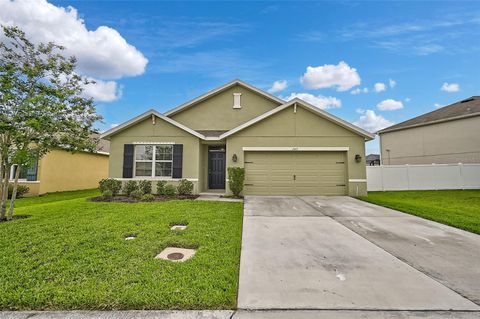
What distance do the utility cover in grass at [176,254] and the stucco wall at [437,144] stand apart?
20593mm

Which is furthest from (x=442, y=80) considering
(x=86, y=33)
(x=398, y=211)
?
(x=86, y=33)

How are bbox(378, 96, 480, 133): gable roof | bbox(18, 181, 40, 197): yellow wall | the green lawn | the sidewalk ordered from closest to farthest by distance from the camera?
the sidewalk → the green lawn → bbox(18, 181, 40, 197): yellow wall → bbox(378, 96, 480, 133): gable roof

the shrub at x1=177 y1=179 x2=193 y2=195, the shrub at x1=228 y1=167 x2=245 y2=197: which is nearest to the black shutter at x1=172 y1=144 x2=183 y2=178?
the shrub at x1=177 y1=179 x2=193 y2=195

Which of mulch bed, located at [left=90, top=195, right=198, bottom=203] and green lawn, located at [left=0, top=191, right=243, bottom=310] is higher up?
mulch bed, located at [left=90, top=195, right=198, bottom=203]

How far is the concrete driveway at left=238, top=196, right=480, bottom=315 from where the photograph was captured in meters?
2.51

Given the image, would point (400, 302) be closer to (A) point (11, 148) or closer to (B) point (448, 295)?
(B) point (448, 295)

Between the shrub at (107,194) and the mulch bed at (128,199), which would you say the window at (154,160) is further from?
the shrub at (107,194)

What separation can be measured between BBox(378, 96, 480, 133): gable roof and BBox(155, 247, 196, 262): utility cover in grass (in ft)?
70.6

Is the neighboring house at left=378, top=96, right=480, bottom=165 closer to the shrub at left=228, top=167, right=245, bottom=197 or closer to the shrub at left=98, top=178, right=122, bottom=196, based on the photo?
the shrub at left=228, top=167, right=245, bottom=197

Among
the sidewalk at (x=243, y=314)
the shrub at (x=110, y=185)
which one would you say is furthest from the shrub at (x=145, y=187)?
the sidewalk at (x=243, y=314)

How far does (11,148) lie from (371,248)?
31.0ft

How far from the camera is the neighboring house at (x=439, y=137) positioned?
52.4ft

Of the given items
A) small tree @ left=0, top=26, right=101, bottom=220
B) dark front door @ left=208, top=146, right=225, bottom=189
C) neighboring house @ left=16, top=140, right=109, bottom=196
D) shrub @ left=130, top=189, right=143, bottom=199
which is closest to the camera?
small tree @ left=0, top=26, right=101, bottom=220

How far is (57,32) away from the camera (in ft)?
29.3
